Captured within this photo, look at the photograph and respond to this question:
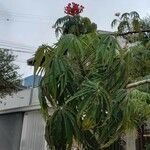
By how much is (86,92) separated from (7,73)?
70.6 ft

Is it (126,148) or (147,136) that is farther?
(126,148)

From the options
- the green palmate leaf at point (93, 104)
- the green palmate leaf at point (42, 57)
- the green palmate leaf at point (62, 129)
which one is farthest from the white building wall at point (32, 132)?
the green palmate leaf at point (93, 104)

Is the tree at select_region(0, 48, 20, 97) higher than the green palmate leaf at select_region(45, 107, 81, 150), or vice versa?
the green palmate leaf at select_region(45, 107, 81, 150)

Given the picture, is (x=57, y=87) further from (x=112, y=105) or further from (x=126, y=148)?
(x=126, y=148)

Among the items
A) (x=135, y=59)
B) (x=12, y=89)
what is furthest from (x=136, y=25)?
(x=12, y=89)

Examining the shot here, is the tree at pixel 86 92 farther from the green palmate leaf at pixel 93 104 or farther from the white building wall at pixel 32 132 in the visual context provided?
the white building wall at pixel 32 132

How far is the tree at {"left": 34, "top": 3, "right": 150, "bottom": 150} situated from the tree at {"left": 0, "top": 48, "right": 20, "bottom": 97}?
Answer: 66.2ft

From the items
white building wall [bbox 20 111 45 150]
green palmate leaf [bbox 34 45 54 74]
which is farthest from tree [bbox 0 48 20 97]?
green palmate leaf [bbox 34 45 54 74]

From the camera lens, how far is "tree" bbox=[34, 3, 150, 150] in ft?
11.3

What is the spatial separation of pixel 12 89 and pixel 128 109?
2051cm

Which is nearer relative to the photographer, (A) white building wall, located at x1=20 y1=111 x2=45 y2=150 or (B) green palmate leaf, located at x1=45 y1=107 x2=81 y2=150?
(B) green palmate leaf, located at x1=45 y1=107 x2=81 y2=150

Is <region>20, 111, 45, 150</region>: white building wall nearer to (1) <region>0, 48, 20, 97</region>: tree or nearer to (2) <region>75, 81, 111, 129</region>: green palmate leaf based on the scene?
(1) <region>0, 48, 20, 97</region>: tree

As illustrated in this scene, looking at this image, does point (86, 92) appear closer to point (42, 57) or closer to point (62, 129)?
point (62, 129)

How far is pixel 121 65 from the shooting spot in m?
3.75
